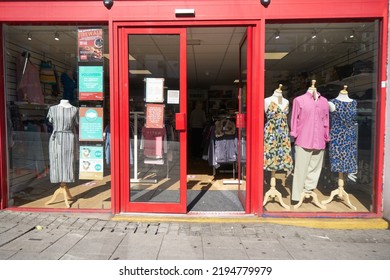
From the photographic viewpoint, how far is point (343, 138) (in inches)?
179

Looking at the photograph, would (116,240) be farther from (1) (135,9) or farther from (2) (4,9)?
(2) (4,9)

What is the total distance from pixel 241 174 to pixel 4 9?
3.91 metres

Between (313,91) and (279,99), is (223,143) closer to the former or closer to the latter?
(279,99)

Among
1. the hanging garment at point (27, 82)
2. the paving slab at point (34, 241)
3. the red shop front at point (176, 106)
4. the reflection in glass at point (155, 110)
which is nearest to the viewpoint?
the paving slab at point (34, 241)

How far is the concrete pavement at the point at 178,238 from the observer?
3.30 meters

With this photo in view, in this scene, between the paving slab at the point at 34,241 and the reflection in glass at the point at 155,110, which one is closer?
the paving slab at the point at 34,241

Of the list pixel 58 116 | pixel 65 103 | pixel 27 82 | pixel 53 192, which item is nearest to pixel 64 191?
pixel 53 192

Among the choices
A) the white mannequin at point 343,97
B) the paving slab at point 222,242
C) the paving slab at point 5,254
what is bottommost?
the paving slab at point 5,254

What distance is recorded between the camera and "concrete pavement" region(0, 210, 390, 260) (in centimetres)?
330

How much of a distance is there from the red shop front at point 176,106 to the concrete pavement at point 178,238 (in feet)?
0.90

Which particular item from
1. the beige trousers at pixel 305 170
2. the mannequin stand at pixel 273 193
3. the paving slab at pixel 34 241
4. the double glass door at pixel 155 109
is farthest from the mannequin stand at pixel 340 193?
the paving slab at pixel 34 241

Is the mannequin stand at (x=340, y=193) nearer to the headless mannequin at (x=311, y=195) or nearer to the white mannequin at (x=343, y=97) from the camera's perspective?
the headless mannequin at (x=311, y=195)

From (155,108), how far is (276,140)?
1671mm

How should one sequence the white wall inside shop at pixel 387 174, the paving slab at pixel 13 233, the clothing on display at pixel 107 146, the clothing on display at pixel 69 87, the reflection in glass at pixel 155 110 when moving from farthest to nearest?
the clothing on display at pixel 69 87
the clothing on display at pixel 107 146
the reflection in glass at pixel 155 110
the white wall inside shop at pixel 387 174
the paving slab at pixel 13 233
